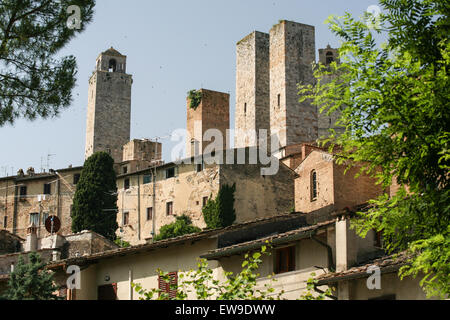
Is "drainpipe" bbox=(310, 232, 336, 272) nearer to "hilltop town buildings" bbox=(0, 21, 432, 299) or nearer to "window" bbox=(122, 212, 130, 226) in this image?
"hilltop town buildings" bbox=(0, 21, 432, 299)

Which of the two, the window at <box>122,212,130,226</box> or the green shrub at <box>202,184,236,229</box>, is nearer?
the green shrub at <box>202,184,236,229</box>

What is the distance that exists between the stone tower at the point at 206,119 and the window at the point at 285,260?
124 ft

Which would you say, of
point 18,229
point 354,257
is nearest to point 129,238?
point 18,229

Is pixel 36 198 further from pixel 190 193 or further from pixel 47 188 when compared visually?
pixel 190 193

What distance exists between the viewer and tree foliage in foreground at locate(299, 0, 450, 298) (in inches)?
449

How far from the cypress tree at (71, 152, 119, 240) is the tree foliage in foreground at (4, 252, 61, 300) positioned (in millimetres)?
22480

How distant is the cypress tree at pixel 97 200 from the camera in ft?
148

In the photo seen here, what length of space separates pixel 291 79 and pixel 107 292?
33363 mm

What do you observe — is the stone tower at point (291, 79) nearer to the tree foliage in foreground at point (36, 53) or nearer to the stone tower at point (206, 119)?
the stone tower at point (206, 119)

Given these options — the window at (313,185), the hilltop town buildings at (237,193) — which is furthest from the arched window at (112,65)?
the window at (313,185)

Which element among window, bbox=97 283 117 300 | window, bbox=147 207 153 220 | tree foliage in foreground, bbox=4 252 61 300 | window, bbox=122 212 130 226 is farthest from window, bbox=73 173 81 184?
tree foliage in foreground, bbox=4 252 61 300

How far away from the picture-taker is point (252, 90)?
57.9 metres
